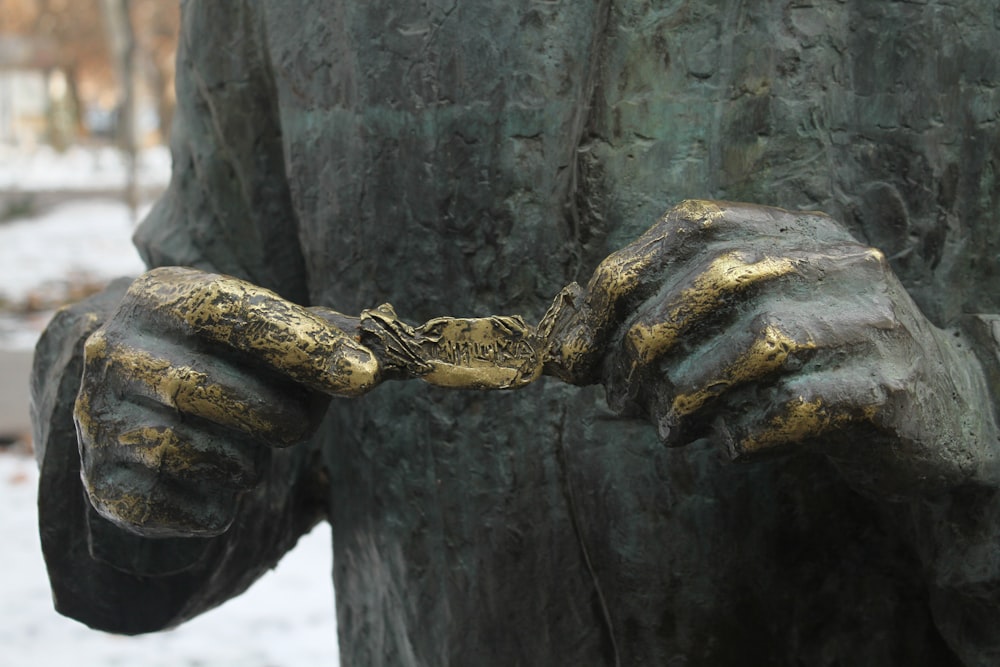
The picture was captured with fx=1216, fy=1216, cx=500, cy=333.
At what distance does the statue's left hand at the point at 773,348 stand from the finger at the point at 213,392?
9.5 inches

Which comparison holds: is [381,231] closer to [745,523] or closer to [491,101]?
[491,101]

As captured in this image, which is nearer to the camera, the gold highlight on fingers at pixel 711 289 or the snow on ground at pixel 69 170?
the gold highlight on fingers at pixel 711 289

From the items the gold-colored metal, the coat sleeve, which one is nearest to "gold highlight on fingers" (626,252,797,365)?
the gold-colored metal

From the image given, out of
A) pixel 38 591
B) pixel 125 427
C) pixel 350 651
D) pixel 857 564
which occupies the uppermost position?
pixel 125 427

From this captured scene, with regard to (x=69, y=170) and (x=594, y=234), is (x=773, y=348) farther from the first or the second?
(x=69, y=170)

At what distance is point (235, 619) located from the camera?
3652 mm

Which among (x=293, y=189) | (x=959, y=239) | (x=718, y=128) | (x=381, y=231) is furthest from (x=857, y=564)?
(x=293, y=189)

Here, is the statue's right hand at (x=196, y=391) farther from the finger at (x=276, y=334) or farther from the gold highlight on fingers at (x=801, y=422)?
the gold highlight on fingers at (x=801, y=422)

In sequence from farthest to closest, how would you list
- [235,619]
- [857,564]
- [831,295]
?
[235,619], [857,564], [831,295]

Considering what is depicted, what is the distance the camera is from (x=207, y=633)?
3570 millimetres

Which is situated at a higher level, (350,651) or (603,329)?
(603,329)

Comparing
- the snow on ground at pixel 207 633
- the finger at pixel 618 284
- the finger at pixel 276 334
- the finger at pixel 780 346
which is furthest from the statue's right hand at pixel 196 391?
the snow on ground at pixel 207 633

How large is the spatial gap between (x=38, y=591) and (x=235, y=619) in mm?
720

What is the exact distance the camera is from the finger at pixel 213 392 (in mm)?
1021
